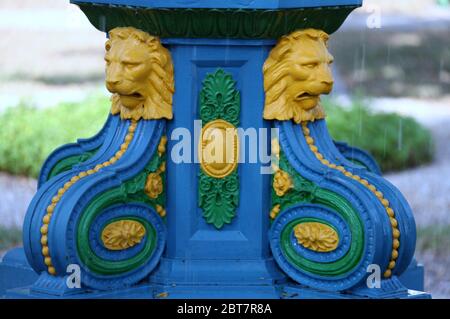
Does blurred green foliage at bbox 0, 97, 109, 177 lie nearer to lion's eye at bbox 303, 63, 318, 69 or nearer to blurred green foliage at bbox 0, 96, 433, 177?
blurred green foliage at bbox 0, 96, 433, 177

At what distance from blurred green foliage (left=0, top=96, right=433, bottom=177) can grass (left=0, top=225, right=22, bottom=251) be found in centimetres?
126

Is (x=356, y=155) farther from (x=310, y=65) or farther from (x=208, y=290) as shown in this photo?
(x=208, y=290)

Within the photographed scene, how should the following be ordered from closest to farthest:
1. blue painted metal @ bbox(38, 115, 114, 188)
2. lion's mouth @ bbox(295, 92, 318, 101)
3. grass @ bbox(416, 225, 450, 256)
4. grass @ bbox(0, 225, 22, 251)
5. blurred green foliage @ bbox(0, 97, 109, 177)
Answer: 1. lion's mouth @ bbox(295, 92, 318, 101)
2. blue painted metal @ bbox(38, 115, 114, 188)
3. grass @ bbox(0, 225, 22, 251)
4. grass @ bbox(416, 225, 450, 256)
5. blurred green foliage @ bbox(0, 97, 109, 177)

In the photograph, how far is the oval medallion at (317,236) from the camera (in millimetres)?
5820

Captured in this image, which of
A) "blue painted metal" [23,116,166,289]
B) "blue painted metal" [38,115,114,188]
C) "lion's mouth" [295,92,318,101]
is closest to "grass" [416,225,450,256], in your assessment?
"blue painted metal" [38,115,114,188]

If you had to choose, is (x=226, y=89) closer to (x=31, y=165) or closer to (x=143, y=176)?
(x=143, y=176)

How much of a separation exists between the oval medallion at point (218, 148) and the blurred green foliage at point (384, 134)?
4.94 m

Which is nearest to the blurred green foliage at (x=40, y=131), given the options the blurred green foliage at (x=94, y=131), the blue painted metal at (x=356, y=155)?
the blurred green foliage at (x=94, y=131)

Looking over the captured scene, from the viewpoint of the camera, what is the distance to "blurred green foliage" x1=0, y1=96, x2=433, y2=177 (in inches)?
432

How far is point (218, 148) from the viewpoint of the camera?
590cm

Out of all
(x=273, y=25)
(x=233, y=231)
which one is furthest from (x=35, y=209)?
(x=273, y=25)

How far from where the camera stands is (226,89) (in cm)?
589
